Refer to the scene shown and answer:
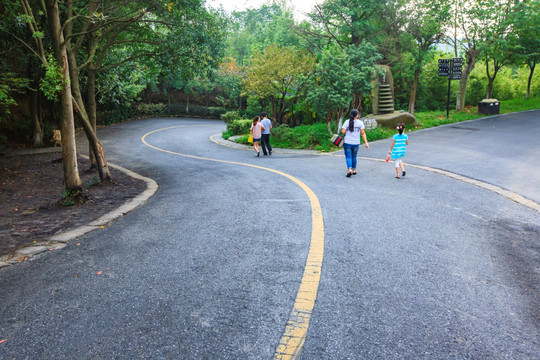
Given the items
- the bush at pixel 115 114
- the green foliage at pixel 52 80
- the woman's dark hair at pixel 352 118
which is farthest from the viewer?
the bush at pixel 115 114

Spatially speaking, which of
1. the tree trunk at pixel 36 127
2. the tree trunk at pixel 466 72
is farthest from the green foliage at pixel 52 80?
the tree trunk at pixel 466 72

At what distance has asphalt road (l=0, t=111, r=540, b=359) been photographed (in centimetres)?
273

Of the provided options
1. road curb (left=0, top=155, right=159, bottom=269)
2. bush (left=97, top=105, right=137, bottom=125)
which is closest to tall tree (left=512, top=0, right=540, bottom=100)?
road curb (left=0, top=155, right=159, bottom=269)

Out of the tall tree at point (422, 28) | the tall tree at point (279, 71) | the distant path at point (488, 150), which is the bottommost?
the distant path at point (488, 150)

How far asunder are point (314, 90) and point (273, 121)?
483 cm

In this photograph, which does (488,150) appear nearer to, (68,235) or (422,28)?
(422,28)

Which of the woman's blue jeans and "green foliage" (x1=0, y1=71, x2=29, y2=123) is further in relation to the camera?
the woman's blue jeans

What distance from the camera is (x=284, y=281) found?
367cm

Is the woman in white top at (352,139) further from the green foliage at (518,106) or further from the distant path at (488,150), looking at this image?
the green foliage at (518,106)

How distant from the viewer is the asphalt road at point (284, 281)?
2.73 metres

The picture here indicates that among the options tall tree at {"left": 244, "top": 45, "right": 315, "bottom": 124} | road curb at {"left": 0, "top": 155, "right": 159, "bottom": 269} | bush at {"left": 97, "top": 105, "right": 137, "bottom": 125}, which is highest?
tall tree at {"left": 244, "top": 45, "right": 315, "bottom": 124}

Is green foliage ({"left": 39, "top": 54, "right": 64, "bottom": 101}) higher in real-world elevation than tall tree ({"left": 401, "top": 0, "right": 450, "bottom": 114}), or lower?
lower

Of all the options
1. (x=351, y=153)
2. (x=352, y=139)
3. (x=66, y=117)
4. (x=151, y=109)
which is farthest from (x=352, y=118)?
(x=151, y=109)

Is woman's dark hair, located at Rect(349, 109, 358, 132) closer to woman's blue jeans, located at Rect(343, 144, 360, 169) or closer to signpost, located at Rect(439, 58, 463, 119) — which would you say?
woman's blue jeans, located at Rect(343, 144, 360, 169)
